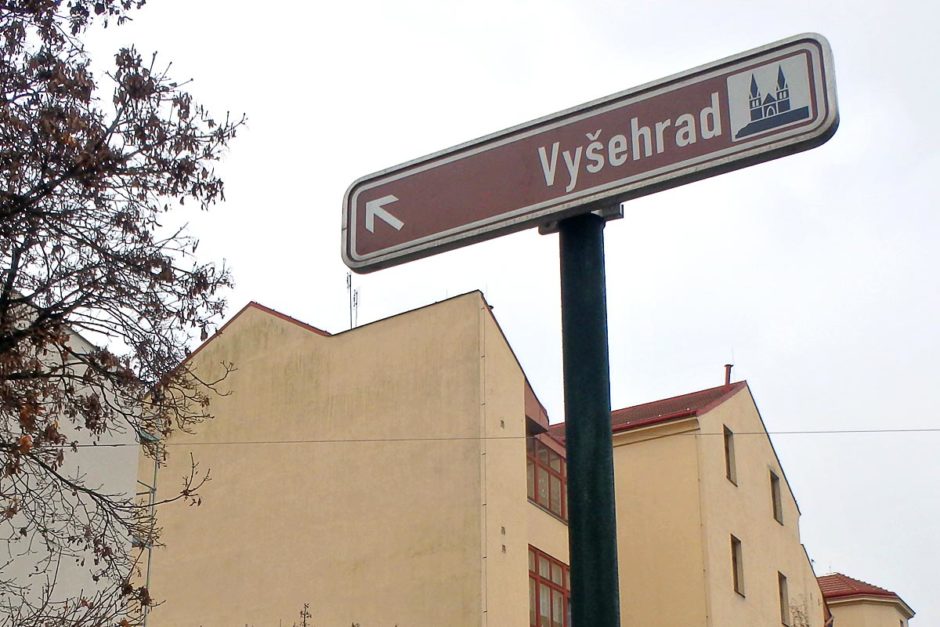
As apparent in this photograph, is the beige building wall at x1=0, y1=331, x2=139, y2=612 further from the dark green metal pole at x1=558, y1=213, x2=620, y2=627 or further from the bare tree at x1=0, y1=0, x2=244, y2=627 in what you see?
the dark green metal pole at x1=558, y1=213, x2=620, y2=627

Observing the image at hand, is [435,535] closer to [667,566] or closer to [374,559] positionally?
[374,559]

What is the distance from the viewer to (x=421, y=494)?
79.2 ft

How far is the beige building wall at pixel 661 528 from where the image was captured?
28062 millimetres

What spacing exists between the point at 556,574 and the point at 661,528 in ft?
15.3

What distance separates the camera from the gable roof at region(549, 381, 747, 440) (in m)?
29.3

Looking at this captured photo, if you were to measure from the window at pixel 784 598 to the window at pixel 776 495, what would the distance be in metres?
1.47

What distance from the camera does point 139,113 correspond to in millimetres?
9594

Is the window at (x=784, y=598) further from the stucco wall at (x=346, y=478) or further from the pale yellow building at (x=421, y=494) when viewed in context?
the stucco wall at (x=346, y=478)

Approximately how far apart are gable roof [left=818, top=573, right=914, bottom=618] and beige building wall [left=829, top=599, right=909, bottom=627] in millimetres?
149

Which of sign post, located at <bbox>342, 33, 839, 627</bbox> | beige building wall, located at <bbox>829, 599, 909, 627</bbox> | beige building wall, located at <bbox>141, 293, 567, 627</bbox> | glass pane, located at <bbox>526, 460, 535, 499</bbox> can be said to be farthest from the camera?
beige building wall, located at <bbox>829, 599, 909, 627</bbox>

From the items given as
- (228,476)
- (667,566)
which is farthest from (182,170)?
(667,566)

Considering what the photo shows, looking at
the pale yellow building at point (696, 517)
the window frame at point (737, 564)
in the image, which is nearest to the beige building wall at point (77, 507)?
the pale yellow building at point (696, 517)

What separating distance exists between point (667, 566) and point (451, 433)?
738 centimetres

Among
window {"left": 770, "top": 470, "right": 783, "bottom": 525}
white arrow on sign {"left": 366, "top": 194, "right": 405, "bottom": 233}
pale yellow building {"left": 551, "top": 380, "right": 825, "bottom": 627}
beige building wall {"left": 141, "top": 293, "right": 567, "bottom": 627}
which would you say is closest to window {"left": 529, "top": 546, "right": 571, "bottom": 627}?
beige building wall {"left": 141, "top": 293, "right": 567, "bottom": 627}
